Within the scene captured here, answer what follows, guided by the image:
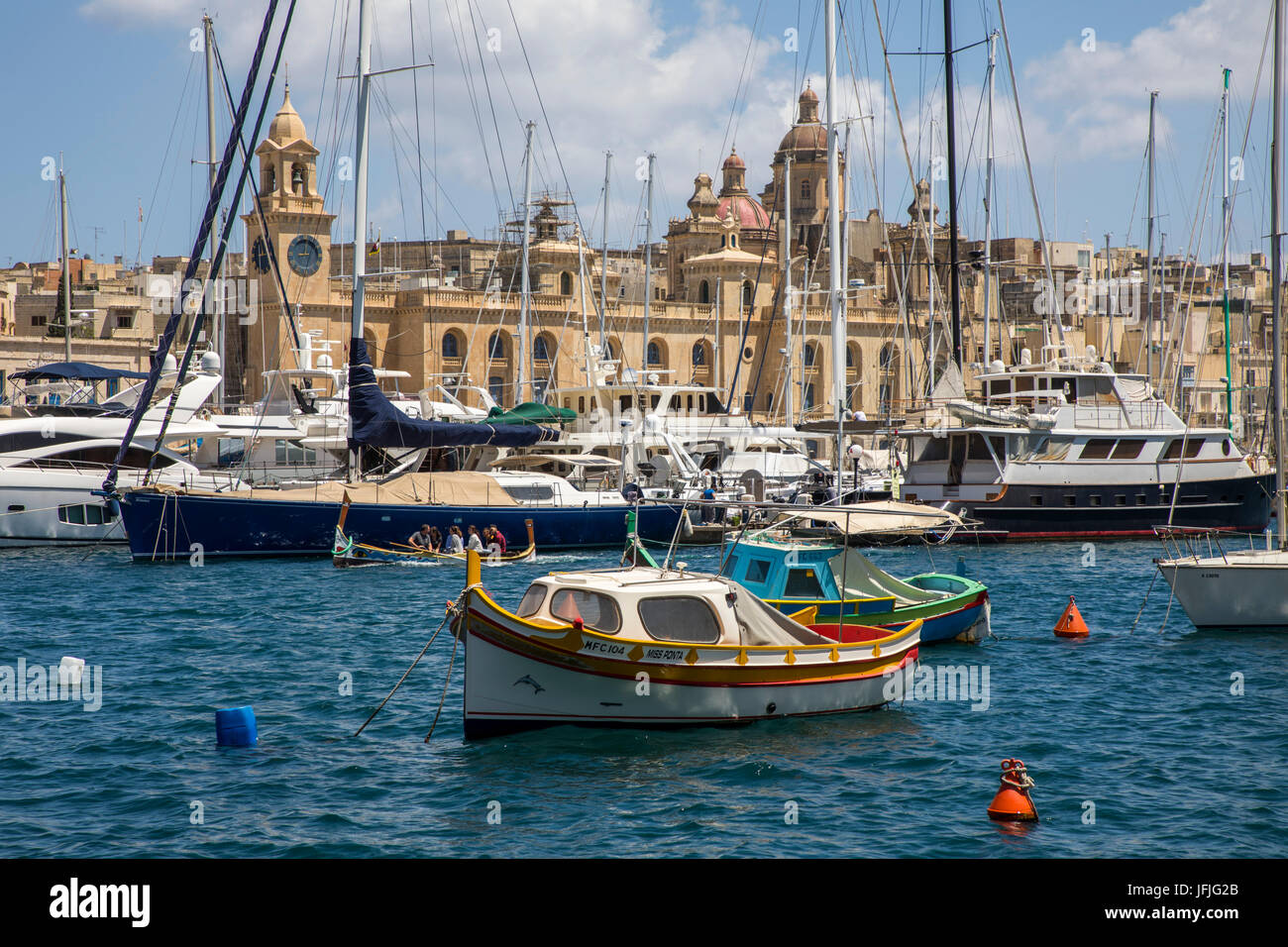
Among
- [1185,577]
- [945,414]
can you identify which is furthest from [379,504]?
[1185,577]

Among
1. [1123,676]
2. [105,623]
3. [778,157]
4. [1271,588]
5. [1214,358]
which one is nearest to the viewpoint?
[1123,676]

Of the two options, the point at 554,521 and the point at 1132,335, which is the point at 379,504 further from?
the point at 1132,335

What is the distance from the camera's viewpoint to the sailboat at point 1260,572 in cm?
2167

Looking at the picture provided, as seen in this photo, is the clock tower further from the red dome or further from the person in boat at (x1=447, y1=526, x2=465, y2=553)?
the red dome

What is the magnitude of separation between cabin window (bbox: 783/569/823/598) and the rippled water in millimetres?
2351

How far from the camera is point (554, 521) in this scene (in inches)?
1443

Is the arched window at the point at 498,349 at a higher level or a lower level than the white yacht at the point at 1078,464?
higher

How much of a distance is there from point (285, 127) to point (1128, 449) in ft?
157

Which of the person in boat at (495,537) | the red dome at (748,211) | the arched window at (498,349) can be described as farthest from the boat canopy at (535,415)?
the red dome at (748,211)

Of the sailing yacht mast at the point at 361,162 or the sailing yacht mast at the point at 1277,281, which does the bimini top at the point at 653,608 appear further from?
the sailing yacht mast at the point at 361,162

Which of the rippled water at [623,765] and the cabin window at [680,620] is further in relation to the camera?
the cabin window at [680,620]

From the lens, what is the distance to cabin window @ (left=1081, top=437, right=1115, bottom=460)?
38719 millimetres

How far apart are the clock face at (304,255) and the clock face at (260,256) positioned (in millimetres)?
1427

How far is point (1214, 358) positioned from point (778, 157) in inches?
1484
